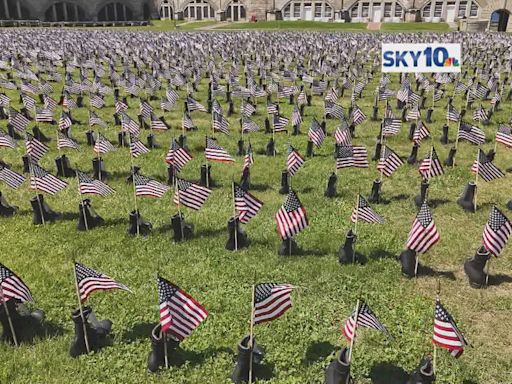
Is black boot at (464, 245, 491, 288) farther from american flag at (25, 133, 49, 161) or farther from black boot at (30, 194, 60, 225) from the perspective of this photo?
american flag at (25, 133, 49, 161)

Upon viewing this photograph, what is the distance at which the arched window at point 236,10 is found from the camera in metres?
94.7

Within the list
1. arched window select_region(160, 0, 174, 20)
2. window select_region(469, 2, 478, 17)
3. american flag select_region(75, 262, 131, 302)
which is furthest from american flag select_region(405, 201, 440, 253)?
arched window select_region(160, 0, 174, 20)

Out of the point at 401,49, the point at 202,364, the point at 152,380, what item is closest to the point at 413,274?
the point at 202,364

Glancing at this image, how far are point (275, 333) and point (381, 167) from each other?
6.26m

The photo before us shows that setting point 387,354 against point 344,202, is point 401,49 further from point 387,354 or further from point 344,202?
point 387,354

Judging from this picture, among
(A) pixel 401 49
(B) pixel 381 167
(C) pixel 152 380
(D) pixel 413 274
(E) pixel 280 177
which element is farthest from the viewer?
(A) pixel 401 49

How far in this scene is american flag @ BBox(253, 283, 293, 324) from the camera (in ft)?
21.1

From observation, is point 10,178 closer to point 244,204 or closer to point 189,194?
point 189,194

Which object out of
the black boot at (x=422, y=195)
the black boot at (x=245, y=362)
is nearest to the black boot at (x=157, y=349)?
the black boot at (x=245, y=362)

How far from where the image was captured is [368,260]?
982 centimetres

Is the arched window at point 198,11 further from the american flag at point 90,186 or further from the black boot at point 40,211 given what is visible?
the american flag at point 90,186

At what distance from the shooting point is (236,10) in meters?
95.4

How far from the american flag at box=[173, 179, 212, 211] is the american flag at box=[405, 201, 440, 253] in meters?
4.41

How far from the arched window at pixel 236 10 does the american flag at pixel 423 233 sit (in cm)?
9347
